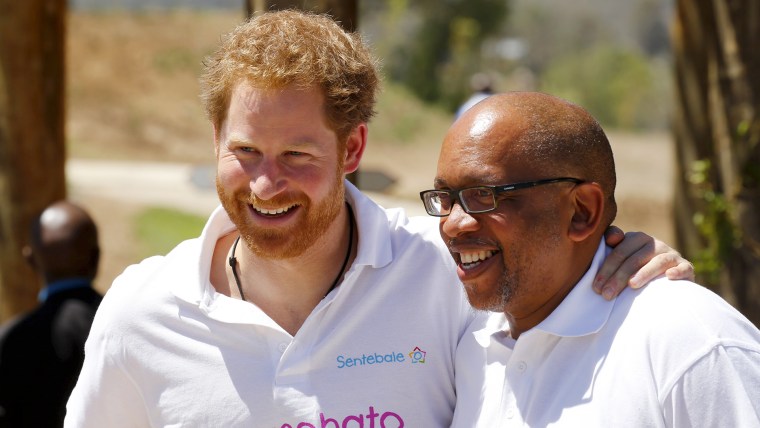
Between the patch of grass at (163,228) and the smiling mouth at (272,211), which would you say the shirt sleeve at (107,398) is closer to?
the smiling mouth at (272,211)

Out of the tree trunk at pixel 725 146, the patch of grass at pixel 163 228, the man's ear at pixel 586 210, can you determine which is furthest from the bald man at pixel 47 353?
the patch of grass at pixel 163 228

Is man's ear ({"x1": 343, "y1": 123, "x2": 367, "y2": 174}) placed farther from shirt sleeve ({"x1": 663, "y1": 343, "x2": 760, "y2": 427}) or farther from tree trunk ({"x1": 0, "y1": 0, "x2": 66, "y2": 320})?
tree trunk ({"x1": 0, "y1": 0, "x2": 66, "y2": 320})

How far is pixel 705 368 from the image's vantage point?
2.24 metres

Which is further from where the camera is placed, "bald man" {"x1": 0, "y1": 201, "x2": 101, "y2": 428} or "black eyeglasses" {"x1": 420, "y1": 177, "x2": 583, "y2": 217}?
"bald man" {"x1": 0, "y1": 201, "x2": 101, "y2": 428}

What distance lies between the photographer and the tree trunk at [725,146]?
18.4 feet

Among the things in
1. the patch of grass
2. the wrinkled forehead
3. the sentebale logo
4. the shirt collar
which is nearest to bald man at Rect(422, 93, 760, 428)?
the wrinkled forehead

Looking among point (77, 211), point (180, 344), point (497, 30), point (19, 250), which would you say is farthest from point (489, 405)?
point (497, 30)

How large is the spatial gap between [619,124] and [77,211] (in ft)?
131

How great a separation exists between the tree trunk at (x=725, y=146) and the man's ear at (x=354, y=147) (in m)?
3.16

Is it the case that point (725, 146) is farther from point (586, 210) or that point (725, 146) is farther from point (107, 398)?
point (107, 398)

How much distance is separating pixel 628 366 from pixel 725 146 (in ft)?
12.3

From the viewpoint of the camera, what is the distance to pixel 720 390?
224 centimetres

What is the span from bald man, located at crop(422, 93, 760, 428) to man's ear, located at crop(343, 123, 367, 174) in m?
0.35

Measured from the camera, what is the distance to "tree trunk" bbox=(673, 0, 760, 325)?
5609 mm
